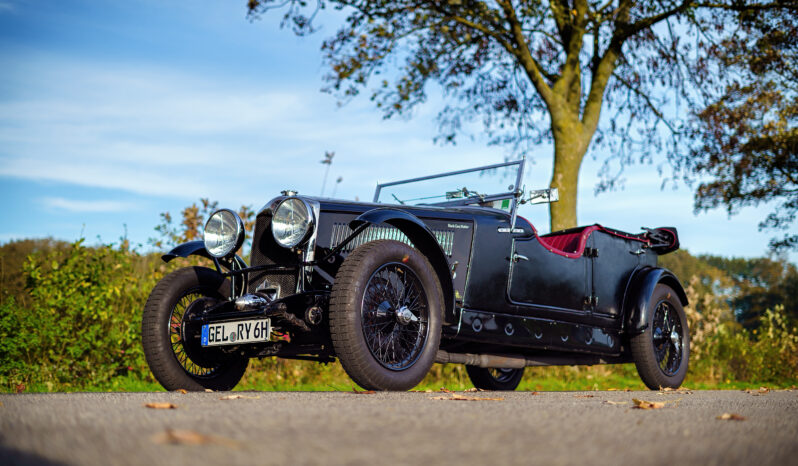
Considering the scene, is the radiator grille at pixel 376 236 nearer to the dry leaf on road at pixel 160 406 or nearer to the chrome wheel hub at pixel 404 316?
the chrome wheel hub at pixel 404 316

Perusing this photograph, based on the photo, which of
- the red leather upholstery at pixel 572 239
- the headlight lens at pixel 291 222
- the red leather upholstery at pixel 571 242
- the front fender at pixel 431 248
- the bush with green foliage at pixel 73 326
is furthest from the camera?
the bush with green foliage at pixel 73 326

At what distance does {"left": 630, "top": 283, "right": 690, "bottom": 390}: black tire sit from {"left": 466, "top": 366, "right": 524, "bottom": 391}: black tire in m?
1.18

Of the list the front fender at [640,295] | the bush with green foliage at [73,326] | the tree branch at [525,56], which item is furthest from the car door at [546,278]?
the tree branch at [525,56]

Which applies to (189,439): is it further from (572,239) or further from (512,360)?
(572,239)

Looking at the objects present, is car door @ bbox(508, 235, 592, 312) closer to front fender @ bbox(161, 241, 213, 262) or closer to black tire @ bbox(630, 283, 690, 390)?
black tire @ bbox(630, 283, 690, 390)

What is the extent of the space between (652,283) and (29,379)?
5376 millimetres

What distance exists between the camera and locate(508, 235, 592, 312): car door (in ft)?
16.8

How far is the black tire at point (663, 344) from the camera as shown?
5.97 metres

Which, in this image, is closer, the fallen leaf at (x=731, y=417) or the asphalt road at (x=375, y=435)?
the asphalt road at (x=375, y=435)

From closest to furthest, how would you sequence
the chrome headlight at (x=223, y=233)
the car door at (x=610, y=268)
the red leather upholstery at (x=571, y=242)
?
the chrome headlight at (x=223, y=233) → the red leather upholstery at (x=571, y=242) → the car door at (x=610, y=268)

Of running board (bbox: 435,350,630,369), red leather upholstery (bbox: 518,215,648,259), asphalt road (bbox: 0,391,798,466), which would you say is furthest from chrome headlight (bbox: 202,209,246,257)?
red leather upholstery (bbox: 518,215,648,259)

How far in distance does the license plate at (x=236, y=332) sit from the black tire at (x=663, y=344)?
3423 millimetres

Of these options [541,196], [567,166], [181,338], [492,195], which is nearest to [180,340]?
[181,338]

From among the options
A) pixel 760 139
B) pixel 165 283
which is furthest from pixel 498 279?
pixel 760 139
